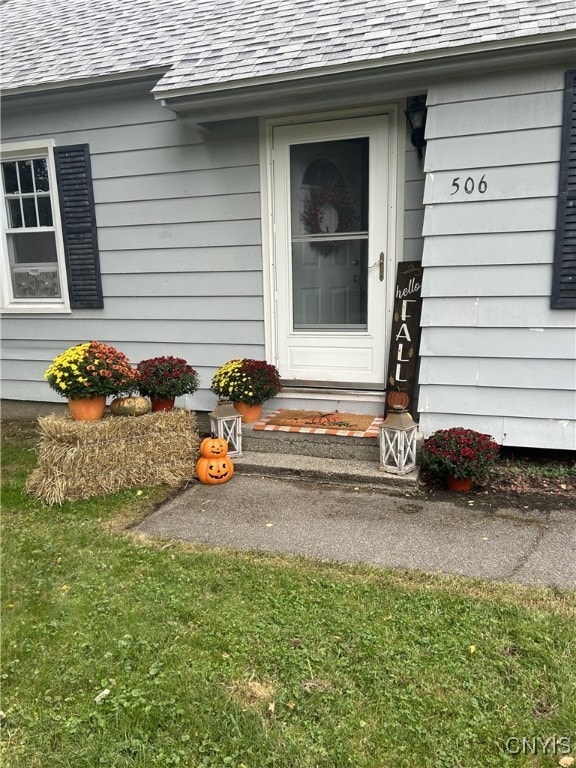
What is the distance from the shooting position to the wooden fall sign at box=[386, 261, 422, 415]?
4.29m

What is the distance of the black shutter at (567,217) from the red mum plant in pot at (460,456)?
3.43 ft

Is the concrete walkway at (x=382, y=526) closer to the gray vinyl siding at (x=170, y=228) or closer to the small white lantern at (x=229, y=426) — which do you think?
the small white lantern at (x=229, y=426)

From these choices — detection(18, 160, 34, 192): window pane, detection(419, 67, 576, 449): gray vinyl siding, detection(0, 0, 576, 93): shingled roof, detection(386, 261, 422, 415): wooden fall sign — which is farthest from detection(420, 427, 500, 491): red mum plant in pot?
detection(18, 160, 34, 192): window pane

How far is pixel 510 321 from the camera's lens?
3883 millimetres

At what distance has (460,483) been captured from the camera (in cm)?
380

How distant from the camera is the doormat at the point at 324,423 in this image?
4207 mm

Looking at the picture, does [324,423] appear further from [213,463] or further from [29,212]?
[29,212]

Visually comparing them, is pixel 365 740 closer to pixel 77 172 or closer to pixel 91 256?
pixel 91 256

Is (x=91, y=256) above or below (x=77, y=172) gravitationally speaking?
below

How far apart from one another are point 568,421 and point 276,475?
82.5 inches

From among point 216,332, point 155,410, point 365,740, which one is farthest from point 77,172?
point 365,740

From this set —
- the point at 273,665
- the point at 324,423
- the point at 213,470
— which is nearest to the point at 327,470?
the point at 324,423

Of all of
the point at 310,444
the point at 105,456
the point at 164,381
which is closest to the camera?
the point at 105,456

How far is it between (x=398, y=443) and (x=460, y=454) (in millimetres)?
410
